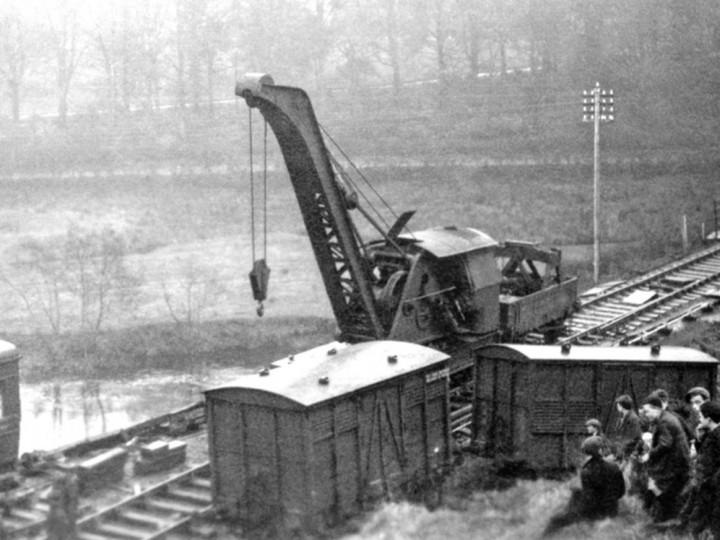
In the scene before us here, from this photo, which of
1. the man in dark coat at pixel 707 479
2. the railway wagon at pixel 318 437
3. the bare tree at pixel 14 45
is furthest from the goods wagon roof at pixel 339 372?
the bare tree at pixel 14 45

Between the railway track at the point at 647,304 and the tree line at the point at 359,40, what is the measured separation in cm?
1911

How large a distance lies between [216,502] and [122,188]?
31990 millimetres

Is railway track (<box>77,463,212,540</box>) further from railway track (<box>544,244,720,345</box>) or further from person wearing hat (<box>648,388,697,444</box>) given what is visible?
Result: railway track (<box>544,244,720,345</box>)

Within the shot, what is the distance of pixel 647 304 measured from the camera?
74.7 ft

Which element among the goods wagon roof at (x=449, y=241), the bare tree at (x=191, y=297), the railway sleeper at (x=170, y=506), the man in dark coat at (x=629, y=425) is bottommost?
the railway sleeper at (x=170, y=506)

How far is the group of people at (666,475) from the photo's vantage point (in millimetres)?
9047

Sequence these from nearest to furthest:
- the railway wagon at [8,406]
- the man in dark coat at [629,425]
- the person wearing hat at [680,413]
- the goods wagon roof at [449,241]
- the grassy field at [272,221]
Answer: the person wearing hat at [680,413] < the man in dark coat at [629,425] < the railway wagon at [8,406] < the goods wagon roof at [449,241] < the grassy field at [272,221]

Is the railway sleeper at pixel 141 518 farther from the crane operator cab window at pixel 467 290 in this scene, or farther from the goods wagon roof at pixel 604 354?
the crane operator cab window at pixel 467 290

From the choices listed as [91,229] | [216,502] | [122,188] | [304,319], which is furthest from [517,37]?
[216,502]

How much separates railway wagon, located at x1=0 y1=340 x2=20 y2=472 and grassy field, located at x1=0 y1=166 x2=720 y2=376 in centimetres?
817

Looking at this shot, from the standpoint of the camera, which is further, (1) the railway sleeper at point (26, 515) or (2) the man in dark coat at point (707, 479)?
(1) the railway sleeper at point (26, 515)

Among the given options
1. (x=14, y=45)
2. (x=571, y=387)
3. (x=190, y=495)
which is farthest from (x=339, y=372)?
(x=14, y=45)

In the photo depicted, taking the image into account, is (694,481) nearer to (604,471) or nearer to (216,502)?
(604,471)

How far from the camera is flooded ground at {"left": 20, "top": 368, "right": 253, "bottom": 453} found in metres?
18.2
